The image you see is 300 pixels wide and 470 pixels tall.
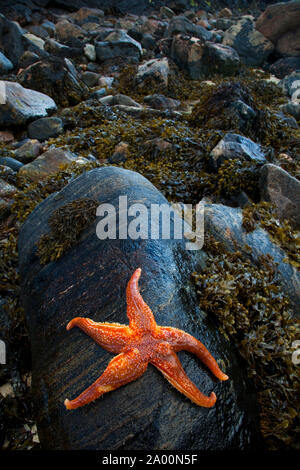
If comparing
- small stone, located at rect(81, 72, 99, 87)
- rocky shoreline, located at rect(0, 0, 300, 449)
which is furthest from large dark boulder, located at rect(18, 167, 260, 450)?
small stone, located at rect(81, 72, 99, 87)

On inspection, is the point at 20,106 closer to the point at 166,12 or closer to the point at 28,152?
the point at 28,152

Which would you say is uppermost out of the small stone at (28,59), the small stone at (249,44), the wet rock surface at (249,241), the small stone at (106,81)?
the small stone at (249,44)

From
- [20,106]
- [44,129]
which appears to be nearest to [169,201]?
[44,129]

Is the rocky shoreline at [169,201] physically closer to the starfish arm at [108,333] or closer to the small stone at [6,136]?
the small stone at [6,136]

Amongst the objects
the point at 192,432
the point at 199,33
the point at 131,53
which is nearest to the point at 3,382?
the point at 192,432

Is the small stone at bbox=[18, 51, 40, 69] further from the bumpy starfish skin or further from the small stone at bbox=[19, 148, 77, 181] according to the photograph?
the bumpy starfish skin

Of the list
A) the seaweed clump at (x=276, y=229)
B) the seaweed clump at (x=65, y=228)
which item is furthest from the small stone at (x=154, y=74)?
the seaweed clump at (x=65, y=228)
